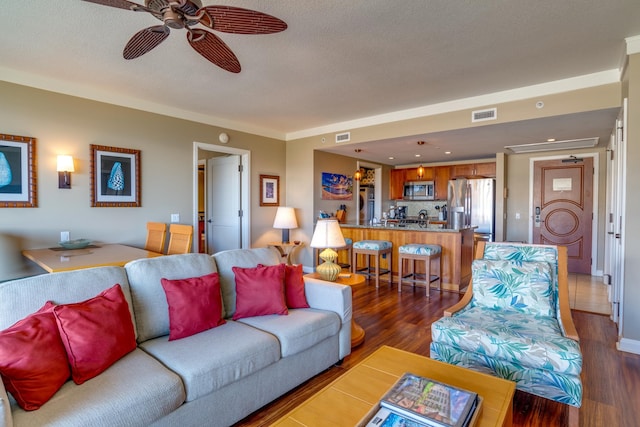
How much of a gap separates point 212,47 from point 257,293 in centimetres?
171

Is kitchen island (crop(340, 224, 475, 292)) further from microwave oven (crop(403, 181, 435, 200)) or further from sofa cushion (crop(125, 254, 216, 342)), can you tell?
sofa cushion (crop(125, 254, 216, 342))

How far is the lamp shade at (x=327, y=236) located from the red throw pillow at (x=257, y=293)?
1.89 feet

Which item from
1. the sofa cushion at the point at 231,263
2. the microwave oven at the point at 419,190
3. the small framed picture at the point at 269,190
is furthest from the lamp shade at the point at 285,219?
the microwave oven at the point at 419,190

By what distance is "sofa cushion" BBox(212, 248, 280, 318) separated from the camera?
7.98 ft

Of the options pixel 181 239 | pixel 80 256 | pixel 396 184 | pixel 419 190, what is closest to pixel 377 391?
pixel 80 256

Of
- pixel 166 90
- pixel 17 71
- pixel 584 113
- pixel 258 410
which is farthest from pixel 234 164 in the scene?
pixel 584 113

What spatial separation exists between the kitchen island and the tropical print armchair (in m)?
1.85

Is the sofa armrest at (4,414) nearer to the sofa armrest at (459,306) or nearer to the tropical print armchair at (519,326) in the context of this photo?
the tropical print armchair at (519,326)

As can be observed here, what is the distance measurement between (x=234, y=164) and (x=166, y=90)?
6.19 ft

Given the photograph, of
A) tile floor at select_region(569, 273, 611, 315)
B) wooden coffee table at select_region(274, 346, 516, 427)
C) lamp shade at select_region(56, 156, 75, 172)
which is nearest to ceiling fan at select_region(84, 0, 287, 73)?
wooden coffee table at select_region(274, 346, 516, 427)

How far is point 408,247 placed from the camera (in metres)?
4.68

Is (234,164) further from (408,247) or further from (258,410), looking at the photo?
(258,410)

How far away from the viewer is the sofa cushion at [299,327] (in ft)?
6.86

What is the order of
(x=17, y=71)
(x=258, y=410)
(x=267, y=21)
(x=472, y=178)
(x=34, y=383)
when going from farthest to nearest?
1. (x=472, y=178)
2. (x=17, y=71)
3. (x=258, y=410)
4. (x=267, y=21)
5. (x=34, y=383)
